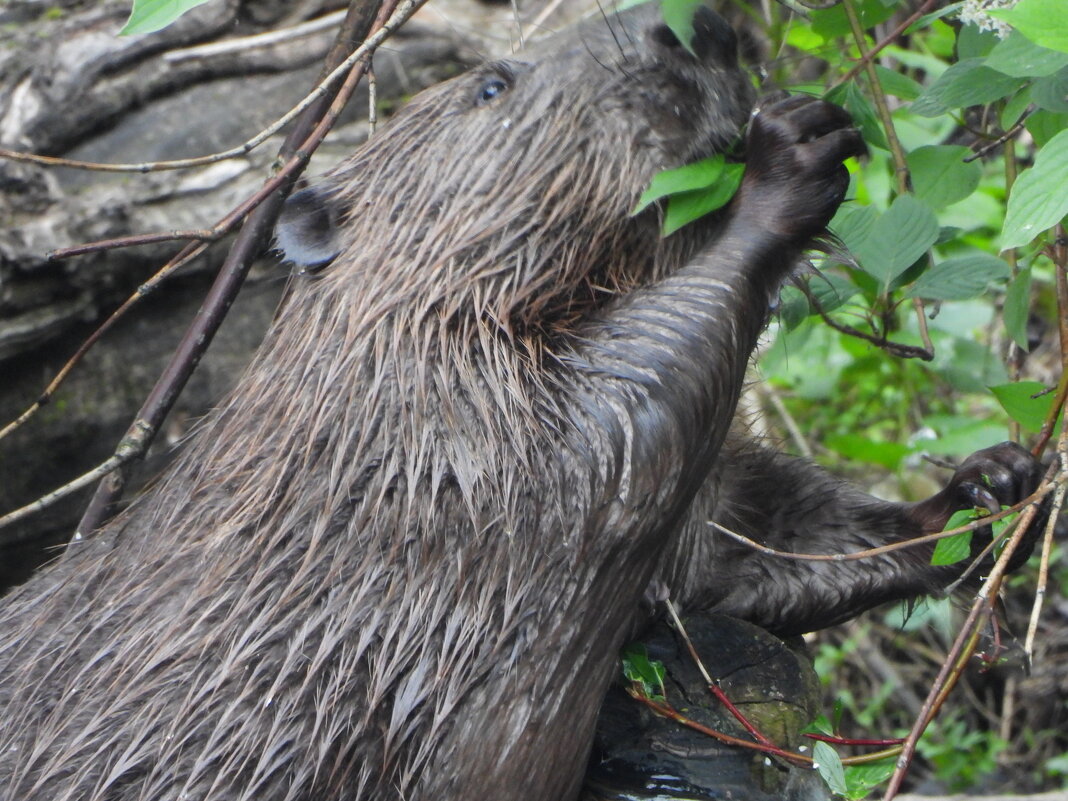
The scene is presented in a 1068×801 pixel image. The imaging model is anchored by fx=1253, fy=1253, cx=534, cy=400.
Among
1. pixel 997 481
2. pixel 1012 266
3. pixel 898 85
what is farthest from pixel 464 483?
pixel 1012 266

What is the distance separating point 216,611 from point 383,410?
424 millimetres

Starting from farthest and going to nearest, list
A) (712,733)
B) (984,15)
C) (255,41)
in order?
(255,41), (712,733), (984,15)

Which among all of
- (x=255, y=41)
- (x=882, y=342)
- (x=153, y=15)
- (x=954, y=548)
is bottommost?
(x=954, y=548)

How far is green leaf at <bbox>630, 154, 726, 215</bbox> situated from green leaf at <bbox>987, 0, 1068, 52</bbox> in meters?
0.66

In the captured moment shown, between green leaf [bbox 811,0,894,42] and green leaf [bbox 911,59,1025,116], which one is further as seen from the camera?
green leaf [bbox 811,0,894,42]

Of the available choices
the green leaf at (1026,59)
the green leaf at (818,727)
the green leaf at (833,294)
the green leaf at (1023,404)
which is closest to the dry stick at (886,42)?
the green leaf at (833,294)

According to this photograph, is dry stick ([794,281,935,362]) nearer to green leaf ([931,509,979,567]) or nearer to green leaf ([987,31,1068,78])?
green leaf ([931,509,979,567])

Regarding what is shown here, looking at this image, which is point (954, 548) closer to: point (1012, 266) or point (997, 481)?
point (997, 481)

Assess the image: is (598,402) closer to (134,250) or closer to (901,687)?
(134,250)

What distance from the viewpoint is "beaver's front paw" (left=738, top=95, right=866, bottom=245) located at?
82.2 inches

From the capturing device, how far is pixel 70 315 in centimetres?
345

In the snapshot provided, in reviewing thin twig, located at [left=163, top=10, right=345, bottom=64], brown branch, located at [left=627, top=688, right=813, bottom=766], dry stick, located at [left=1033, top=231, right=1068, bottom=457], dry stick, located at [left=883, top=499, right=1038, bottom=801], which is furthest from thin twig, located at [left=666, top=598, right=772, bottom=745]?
thin twig, located at [left=163, top=10, right=345, bottom=64]

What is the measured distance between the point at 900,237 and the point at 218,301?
1.38 m

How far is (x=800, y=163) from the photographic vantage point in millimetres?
2074
